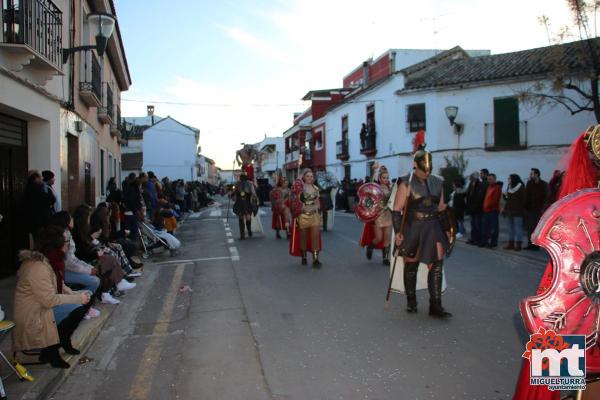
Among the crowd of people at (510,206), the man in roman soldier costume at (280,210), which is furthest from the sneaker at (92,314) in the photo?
the crowd of people at (510,206)

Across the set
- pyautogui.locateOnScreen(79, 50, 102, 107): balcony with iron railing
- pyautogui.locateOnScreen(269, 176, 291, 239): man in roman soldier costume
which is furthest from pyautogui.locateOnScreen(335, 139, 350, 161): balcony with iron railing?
pyautogui.locateOnScreen(79, 50, 102, 107): balcony with iron railing

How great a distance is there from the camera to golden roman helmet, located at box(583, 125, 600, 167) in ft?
8.85

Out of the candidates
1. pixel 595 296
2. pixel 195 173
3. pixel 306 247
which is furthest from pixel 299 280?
Answer: pixel 195 173

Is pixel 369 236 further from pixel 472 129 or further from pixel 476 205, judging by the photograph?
pixel 472 129

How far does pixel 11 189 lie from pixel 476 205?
964cm

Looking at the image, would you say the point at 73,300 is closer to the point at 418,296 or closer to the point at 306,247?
the point at 418,296

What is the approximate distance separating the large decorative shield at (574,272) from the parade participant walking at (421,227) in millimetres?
3218

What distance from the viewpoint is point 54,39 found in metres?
9.27

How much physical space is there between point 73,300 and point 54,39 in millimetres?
6516

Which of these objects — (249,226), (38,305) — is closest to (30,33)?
(38,305)

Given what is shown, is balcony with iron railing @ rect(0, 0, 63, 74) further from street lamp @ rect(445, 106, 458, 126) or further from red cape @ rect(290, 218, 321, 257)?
street lamp @ rect(445, 106, 458, 126)

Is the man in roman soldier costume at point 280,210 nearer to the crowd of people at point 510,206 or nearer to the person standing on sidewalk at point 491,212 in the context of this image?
the crowd of people at point 510,206

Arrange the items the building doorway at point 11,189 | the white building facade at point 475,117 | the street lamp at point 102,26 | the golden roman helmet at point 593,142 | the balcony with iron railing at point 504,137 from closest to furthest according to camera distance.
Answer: the golden roman helmet at point 593,142 → the building doorway at point 11,189 → the street lamp at point 102,26 → the white building facade at point 475,117 → the balcony with iron railing at point 504,137

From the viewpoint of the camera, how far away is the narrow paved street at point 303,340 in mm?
3969
